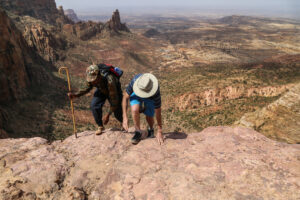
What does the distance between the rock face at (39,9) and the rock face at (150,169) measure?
273ft

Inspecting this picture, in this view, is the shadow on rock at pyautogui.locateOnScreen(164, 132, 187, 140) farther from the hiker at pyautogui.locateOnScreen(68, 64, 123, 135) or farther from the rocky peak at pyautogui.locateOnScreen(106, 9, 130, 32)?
the rocky peak at pyautogui.locateOnScreen(106, 9, 130, 32)

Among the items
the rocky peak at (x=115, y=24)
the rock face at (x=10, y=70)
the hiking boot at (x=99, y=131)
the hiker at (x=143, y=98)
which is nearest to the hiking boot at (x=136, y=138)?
the hiker at (x=143, y=98)

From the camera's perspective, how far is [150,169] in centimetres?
373

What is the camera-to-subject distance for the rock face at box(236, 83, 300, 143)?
8.66 m

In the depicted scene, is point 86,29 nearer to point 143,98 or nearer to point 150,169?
point 143,98

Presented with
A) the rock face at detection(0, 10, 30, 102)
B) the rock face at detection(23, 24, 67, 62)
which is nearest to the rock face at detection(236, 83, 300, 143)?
the rock face at detection(0, 10, 30, 102)

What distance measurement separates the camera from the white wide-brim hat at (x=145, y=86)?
404 cm

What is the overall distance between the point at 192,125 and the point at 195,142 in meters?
13.8

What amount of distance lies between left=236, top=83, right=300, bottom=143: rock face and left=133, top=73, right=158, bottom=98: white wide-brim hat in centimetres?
774

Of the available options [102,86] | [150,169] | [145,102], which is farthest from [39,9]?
[150,169]

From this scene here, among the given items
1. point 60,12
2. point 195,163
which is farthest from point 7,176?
point 60,12

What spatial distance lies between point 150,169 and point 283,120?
29.4 feet

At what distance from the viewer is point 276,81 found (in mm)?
22812

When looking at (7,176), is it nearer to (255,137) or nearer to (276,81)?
(255,137)
